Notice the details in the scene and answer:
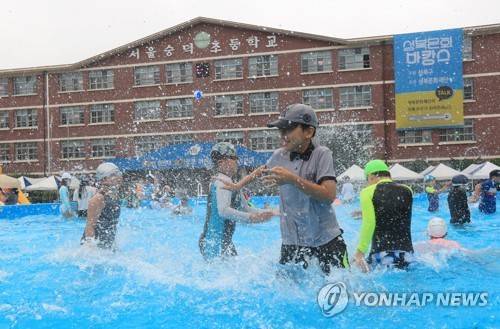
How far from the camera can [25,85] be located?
150ft

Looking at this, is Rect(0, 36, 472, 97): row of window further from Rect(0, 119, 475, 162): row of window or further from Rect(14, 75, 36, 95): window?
Rect(0, 119, 475, 162): row of window

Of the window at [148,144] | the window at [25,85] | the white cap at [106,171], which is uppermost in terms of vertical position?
the window at [25,85]

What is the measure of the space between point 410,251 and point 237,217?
1.63m

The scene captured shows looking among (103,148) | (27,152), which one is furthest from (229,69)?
(27,152)

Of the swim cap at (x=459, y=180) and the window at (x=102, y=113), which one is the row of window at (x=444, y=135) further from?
the swim cap at (x=459, y=180)

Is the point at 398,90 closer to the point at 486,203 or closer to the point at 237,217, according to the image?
the point at 486,203

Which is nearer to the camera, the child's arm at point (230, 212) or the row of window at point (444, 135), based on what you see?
the child's arm at point (230, 212)

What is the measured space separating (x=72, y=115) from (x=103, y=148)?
4055 mm

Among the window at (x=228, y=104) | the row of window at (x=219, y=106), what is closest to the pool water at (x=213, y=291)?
the row of window at (x=219, y=106)

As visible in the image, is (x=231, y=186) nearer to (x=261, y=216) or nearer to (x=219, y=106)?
(x=261, y=216)

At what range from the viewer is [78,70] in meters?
44.3

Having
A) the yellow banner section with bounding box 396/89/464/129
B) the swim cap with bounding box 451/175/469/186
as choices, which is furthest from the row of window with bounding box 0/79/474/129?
the swim cap with bounding box 451/175/469/186

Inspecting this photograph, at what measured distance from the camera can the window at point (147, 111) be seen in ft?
140

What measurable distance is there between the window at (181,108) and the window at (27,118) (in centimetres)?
1195
